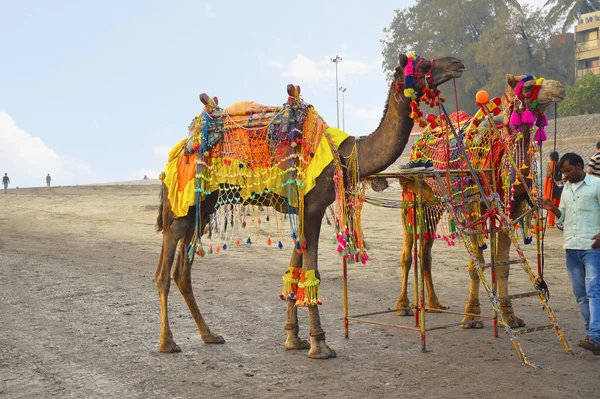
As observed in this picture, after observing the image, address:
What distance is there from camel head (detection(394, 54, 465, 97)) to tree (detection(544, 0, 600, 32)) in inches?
2209

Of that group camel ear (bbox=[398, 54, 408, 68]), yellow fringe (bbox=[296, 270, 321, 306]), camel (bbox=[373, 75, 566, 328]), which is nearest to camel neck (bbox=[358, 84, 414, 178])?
camel ear (bbox=[398, 54, 408, 68])

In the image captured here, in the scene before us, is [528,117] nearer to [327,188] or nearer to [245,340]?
[327,188]

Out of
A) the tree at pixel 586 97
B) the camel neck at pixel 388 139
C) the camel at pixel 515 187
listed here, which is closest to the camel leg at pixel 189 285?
the camel neck at pixel 388 139

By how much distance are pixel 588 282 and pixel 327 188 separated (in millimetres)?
2876

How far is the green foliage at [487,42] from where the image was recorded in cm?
5662

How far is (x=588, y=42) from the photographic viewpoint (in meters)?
58.4

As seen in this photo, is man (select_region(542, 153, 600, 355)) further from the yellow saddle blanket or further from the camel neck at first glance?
the yellow saddle blanket

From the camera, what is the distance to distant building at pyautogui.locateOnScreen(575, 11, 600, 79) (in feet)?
189

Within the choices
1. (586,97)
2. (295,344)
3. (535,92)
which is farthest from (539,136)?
(586,97)

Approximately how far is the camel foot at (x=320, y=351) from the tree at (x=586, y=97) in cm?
4444

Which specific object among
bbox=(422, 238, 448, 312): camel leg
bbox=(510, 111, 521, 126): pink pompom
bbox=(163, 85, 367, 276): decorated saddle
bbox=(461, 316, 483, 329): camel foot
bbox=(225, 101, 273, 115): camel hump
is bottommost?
bbox=(461, 316, 483, 329): camel foot

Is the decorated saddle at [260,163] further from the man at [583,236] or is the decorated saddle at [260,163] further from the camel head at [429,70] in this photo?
the man at [583,236]

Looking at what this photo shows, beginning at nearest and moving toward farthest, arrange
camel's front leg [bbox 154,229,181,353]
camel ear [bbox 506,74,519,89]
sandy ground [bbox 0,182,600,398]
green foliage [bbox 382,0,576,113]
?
sandy ground [bbox 0,182,600,398] → camel's front leg [bbox 154,229,181,353] → camel ear [bbox 506,74,519,89] → green foliage [bbox 382,0,576,113]

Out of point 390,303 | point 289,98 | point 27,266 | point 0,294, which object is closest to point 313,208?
point 289,98
